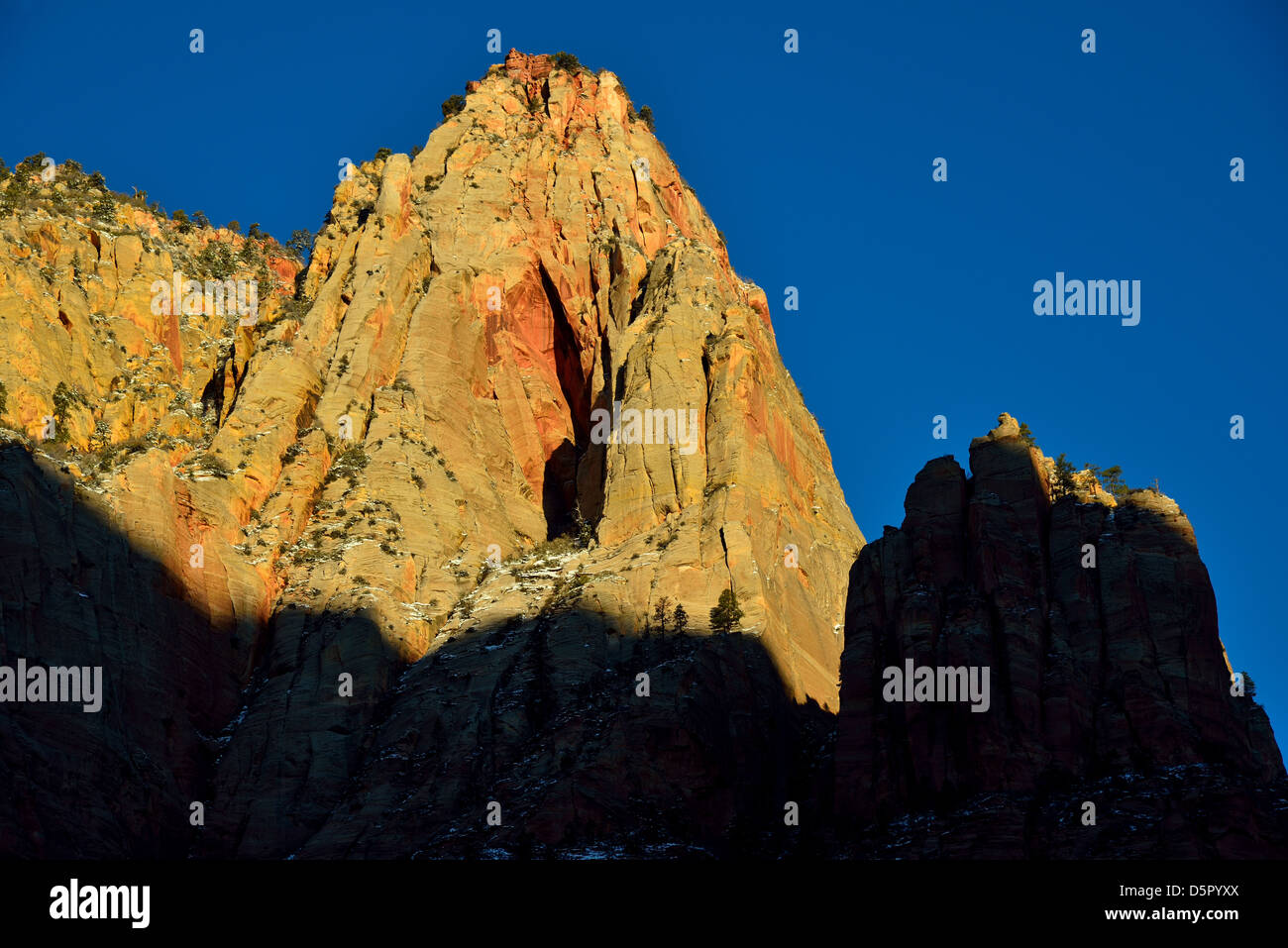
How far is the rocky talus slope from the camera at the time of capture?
75188mm

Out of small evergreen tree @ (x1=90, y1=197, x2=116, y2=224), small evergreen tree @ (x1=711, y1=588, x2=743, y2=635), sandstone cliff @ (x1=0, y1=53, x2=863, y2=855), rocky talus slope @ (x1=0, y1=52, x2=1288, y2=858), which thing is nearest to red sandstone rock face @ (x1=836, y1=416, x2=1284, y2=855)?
rocky talus slope @ (x1=0, y1=52, x2=1288, y2=858)

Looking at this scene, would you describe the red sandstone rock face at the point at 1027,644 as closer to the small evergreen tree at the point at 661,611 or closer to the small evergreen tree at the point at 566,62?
the small evergreen tree at the point at 661,611

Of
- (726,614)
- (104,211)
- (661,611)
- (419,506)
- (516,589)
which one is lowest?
(726,614)

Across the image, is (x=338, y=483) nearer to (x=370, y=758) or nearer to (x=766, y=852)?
(x=370, y=758)

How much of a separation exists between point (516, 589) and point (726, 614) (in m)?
12.0

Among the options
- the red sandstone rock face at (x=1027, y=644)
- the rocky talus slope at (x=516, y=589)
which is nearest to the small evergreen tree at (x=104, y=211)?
the rocky talus slope at (x=516, y=589)

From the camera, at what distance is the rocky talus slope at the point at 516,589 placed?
247 feet

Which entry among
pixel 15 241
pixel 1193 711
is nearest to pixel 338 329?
pixel 15 241

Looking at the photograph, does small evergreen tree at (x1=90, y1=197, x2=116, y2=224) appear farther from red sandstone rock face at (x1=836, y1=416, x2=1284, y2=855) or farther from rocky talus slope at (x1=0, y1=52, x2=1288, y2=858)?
red sandstone rock face at (x1=836, y1=416, x2=1284, y2=855)

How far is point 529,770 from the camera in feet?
262

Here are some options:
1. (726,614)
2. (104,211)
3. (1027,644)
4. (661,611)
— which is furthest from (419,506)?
(104,211)

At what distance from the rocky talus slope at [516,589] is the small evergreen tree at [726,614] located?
0.49 metres

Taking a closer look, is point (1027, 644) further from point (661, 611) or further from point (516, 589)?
point (516, 589)

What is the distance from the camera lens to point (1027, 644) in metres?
76.7
